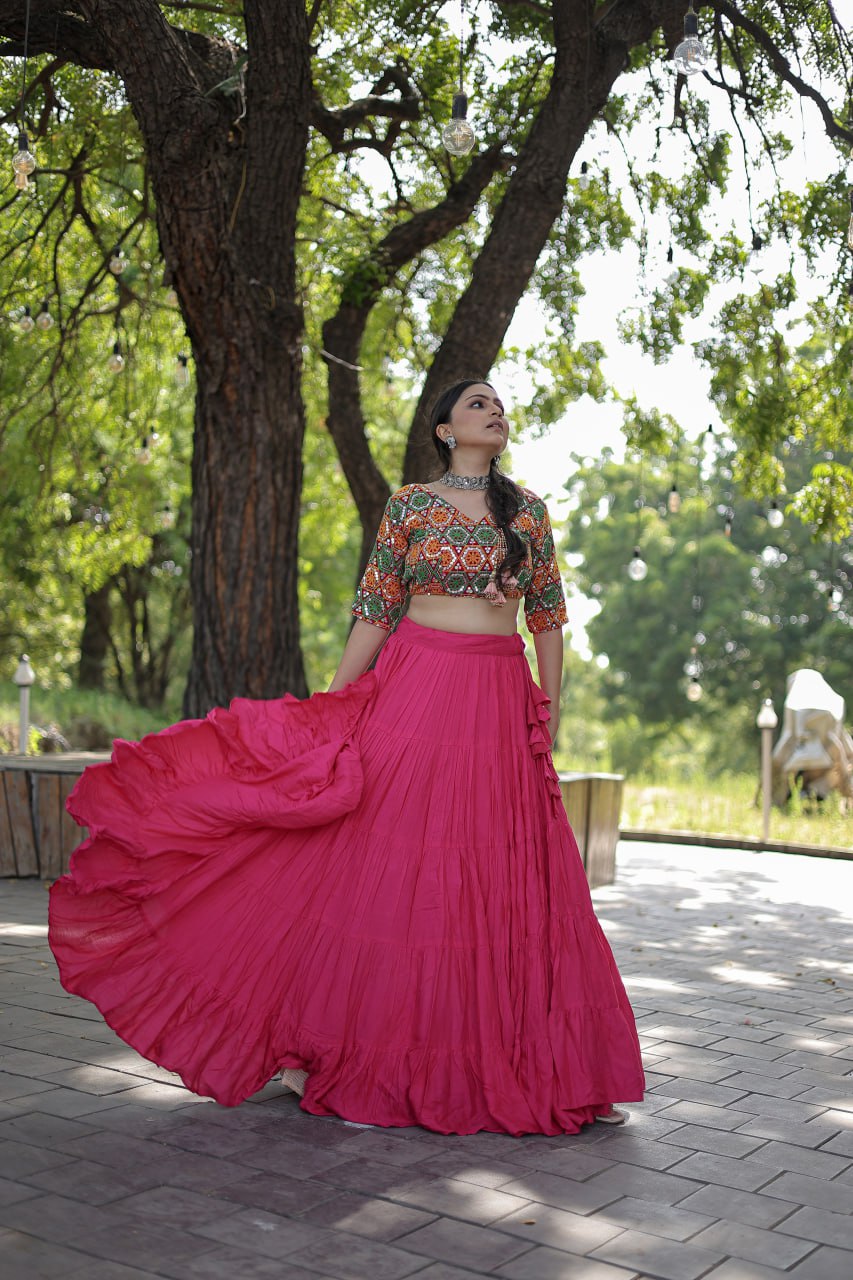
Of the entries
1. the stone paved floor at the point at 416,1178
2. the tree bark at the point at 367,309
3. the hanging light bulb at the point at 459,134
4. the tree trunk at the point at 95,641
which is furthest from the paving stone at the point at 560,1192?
the tree trunk at the point at 95,641

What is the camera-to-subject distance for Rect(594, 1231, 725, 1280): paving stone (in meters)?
2.63

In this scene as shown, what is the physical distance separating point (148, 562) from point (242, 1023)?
1856cm

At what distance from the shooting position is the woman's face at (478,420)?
3.96m

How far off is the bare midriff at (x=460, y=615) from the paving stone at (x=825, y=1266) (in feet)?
5.85

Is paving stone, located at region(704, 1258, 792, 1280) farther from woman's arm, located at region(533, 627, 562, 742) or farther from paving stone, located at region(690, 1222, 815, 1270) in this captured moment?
woman's arm, located at region(533, 627, 562, 742)

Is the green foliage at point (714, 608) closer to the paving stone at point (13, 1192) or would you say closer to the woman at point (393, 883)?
the woman at point (393, 883)

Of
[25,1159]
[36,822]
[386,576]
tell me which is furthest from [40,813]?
[25,1159]

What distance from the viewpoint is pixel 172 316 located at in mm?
12461

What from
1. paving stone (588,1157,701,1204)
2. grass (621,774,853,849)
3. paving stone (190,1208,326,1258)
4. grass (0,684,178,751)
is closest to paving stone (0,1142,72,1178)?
paving stone (190,1208,326,1258)

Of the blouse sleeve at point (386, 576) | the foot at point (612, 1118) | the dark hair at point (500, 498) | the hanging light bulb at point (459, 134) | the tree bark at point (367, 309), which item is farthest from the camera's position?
the tree bark at point (367, 309)

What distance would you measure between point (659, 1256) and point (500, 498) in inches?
78.9

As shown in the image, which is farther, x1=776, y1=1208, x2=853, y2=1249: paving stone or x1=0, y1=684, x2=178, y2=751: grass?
x1=0, y1=684, x2=178, y2=751: grass

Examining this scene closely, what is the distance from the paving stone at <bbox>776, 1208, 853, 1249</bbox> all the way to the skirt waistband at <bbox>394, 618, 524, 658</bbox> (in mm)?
1589

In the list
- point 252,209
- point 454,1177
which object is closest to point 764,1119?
point 454,1177
